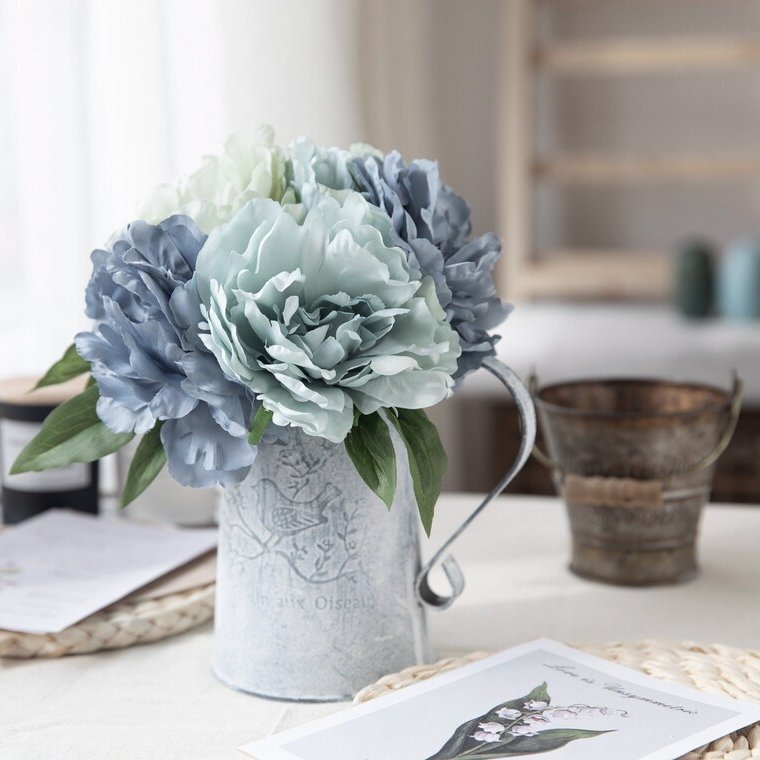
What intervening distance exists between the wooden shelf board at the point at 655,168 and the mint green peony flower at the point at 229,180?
6.21ft

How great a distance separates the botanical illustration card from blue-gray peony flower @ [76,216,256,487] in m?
0.16

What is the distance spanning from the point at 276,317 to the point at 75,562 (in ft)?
1.32

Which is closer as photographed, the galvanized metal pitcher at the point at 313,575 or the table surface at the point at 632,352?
the galvanized metal pitcher at the point at 313,575

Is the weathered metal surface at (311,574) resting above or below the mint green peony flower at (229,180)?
below

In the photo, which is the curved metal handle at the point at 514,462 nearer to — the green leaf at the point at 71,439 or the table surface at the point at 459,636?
the table surface at the point at 459,636

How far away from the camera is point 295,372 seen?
61 centimetres

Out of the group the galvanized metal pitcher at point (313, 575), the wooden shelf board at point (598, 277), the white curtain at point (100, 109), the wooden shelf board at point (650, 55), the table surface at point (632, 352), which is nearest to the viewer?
the galvanized metal pitcher at point (313, 575)

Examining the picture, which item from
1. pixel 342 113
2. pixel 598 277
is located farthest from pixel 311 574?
pixel 598 277

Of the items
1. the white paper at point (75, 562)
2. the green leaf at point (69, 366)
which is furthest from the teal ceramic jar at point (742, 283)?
the green leaf at point (69, 366)

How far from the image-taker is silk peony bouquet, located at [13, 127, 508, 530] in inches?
24.5

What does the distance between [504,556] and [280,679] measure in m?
0.35

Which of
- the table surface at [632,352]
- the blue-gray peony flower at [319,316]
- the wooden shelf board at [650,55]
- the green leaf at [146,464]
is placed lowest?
the table surface at [632,352]

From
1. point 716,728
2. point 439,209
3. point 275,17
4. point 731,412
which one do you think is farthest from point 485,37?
point 716,728

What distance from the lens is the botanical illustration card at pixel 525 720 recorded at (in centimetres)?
59
